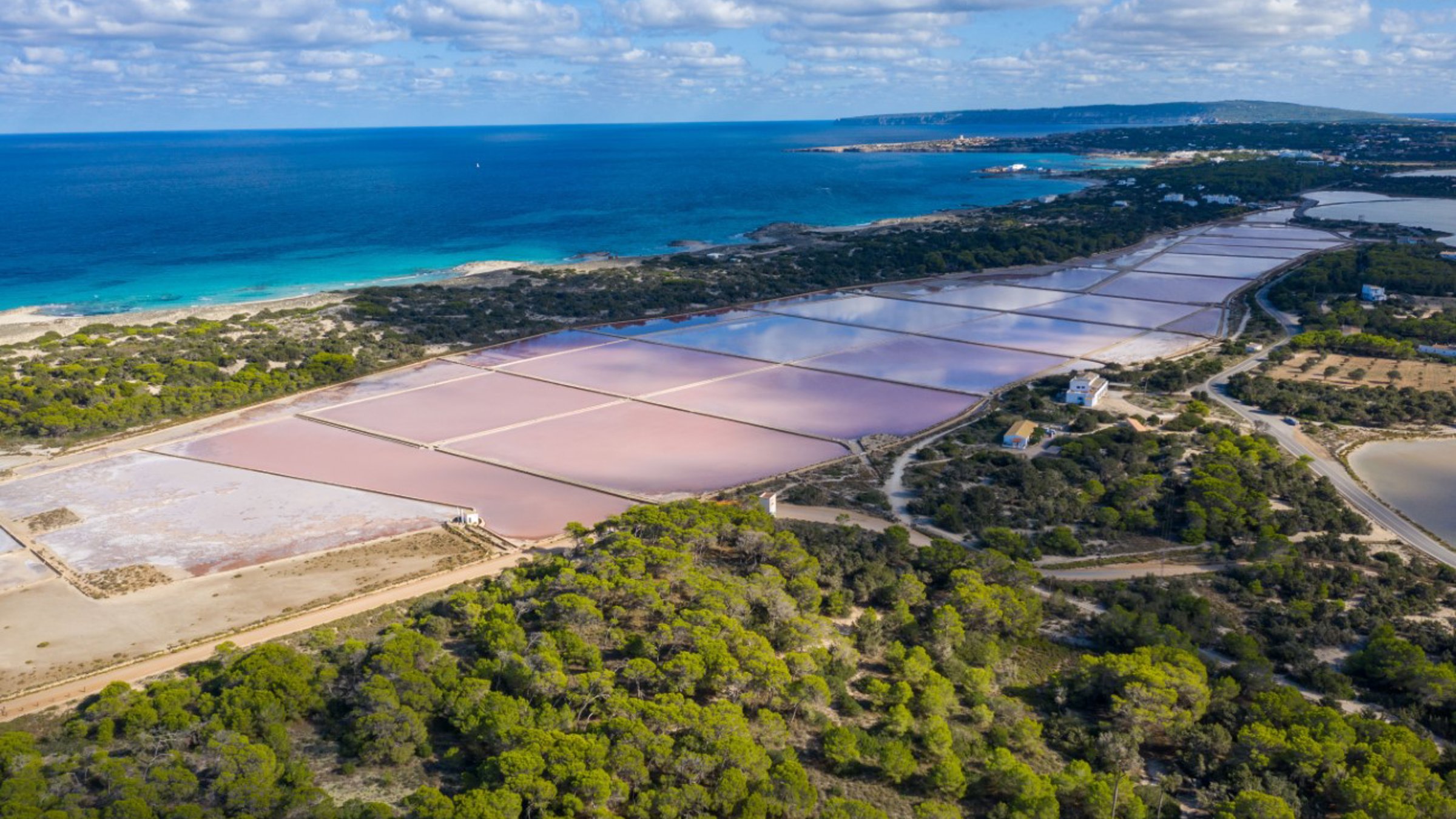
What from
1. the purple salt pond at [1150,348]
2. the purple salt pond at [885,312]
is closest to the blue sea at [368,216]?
the purple salt pond at [885,312]

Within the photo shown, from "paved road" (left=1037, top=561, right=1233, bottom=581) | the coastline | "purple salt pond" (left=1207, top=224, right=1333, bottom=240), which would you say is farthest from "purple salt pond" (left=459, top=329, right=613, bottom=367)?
"purple salt pond" (left=1207, top=224, right=1333, bottom=240)

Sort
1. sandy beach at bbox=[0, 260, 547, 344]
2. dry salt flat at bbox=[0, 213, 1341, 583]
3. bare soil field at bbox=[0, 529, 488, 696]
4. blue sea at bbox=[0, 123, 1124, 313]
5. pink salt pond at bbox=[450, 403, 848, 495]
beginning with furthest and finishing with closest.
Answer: blue sea at bbox=[0, 123, 1124, 313]
sandy beach at bbox=[0, 260, 547, 344]
pink salt pond at bbox=[450, 403, 848, 495]
dry salt flat at bbox=[0, 213, 1341, 583]
bare soil field at bbox=[0, 529, 488, 696]

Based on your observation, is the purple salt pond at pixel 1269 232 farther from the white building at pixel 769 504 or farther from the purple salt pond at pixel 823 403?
the white building at pixel 769 504

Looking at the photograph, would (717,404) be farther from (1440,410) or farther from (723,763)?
(1440,410)

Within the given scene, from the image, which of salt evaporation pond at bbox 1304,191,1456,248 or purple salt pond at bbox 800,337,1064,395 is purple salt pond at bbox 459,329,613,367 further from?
salt evaporation pond at bbox 1304,191,1456,248

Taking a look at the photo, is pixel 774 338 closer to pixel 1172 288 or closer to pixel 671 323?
pixel 671 323
